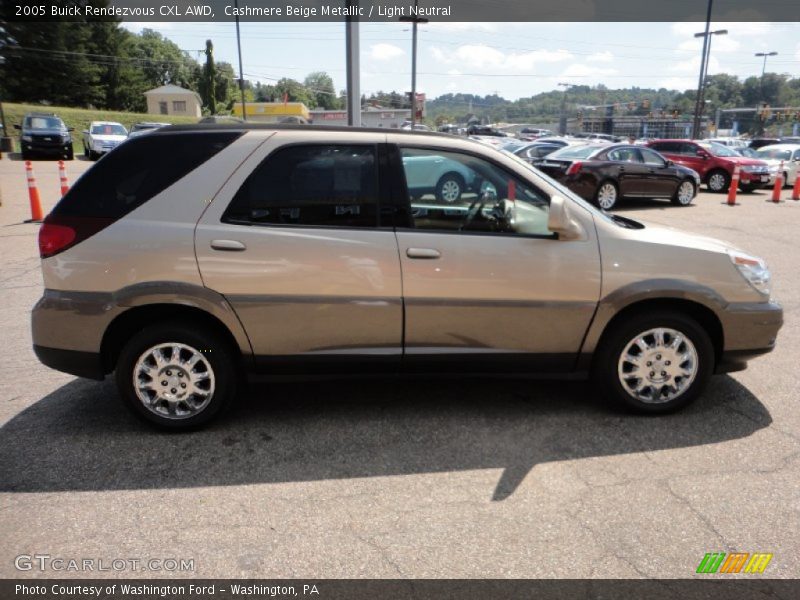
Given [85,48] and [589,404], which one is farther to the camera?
[85,48]

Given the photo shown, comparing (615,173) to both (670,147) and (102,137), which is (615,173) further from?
(102,137)

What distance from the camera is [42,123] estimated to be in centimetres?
2745

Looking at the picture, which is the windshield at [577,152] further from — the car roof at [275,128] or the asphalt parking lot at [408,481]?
the car roof at [275,128]

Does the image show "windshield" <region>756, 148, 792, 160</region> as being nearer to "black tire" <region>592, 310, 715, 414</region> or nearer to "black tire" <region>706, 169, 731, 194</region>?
"black tire" <region>706, 169, 731, 194</region>

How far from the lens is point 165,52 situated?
120312mm

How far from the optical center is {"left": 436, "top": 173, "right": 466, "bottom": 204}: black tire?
12.5 feet

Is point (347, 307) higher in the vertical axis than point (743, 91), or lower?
lower

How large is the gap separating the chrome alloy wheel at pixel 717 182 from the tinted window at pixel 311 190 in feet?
62.5

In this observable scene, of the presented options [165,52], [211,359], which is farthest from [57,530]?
[165,52]

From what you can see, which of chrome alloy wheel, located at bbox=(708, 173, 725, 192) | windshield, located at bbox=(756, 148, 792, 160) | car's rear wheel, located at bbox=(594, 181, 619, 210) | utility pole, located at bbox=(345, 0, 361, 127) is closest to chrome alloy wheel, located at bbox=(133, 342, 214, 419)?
utility pole, located at bbox=(345, 0, 361, 127)

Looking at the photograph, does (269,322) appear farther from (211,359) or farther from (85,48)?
(85,48)

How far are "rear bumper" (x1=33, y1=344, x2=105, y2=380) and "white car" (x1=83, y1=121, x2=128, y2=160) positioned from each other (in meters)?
25.4

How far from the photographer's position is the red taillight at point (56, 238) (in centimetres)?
351

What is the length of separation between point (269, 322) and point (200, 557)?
1.38 meters
